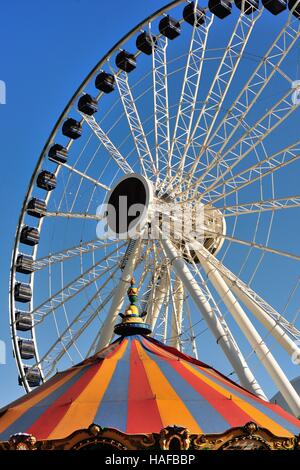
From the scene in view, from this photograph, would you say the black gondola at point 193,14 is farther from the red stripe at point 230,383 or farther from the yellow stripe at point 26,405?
the yellow stripe at point 26,405

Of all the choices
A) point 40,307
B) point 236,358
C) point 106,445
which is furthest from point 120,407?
point 40,307

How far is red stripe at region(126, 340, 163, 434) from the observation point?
12.5 metres

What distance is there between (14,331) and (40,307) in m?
1.28

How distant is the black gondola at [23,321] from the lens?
83.8 feet

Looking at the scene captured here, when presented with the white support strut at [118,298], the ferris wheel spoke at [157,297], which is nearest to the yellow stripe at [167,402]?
the white support strut at [118,298]

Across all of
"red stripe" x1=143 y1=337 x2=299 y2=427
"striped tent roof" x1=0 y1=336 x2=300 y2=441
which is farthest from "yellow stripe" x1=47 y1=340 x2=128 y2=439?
"red stripe" x1=143 y1=337 x2=299 y2=427

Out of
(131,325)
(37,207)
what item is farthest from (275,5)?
(131,325)

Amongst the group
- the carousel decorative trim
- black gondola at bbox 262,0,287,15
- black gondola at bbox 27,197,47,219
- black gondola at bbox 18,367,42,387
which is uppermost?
black gondola at bbox 262,0,287,15

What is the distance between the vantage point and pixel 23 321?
83.9ft

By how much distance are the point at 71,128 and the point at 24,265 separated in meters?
4.62

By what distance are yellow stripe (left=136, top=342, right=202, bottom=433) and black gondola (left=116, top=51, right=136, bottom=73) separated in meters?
12.1

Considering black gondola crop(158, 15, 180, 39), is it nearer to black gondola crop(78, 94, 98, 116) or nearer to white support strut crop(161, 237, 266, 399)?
black gondola crop(78, 94, 98, 116)

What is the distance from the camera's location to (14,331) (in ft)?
84.3
